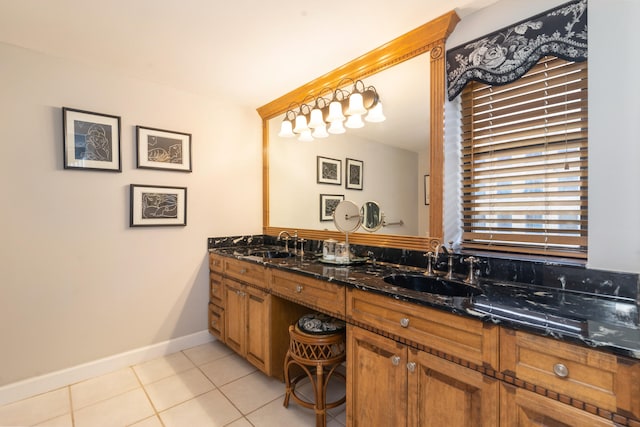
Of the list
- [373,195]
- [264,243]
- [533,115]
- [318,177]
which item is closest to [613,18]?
[533,115]

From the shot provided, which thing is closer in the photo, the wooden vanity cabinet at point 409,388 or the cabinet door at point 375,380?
the wooden vanity cabinet at point 409,388

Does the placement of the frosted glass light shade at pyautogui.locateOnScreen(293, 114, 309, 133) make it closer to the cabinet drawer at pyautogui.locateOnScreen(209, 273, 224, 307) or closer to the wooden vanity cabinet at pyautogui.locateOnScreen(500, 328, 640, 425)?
the cabinet drawer at pyautogui.locateOnScreen(209, 273, 224, 307)

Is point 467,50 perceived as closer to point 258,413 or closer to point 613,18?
point 613,18

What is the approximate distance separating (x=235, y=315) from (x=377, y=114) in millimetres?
1905

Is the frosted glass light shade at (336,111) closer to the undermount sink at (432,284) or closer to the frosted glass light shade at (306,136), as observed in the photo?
the frosted glass light shade at (306,136)

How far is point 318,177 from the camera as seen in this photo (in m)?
2.62

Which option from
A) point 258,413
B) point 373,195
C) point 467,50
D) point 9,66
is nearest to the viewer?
point 467,50

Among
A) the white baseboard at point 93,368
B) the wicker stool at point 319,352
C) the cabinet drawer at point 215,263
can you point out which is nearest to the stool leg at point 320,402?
the wicker stool at point 319,352

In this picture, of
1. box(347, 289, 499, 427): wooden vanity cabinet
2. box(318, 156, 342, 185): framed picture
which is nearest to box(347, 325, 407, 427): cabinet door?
box(347, 289, 499, 427): wooden vanity cabinet

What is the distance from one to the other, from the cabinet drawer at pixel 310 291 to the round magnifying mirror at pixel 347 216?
59cm

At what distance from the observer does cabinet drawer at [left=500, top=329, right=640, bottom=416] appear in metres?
0.78

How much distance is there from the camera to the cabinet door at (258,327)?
2.05 m

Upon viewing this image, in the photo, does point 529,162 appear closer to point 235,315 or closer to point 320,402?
point 320,402

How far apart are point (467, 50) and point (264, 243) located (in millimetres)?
2428
